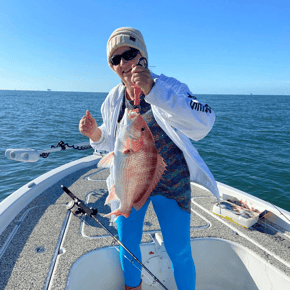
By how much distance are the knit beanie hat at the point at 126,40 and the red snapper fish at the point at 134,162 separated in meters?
0.57

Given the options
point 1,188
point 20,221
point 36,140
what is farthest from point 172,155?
point 36,140

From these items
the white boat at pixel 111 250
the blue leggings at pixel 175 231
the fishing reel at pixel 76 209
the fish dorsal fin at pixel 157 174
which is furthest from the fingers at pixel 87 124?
the fishing reel at pixel 76 209

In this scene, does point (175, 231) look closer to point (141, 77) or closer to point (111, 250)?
point (111, 250)

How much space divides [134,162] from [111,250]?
1753 millimetres

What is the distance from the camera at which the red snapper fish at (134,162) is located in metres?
1.43

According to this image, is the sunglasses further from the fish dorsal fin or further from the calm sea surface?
the calm sea surface

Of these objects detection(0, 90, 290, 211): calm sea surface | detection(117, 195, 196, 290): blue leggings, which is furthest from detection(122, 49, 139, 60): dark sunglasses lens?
detection(0, 90, 290, 211): calm sea surface

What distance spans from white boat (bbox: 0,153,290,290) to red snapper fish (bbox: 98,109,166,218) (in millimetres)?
1010

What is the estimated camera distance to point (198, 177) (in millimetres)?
1988

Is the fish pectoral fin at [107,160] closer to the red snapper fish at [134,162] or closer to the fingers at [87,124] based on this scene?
the red snapper fish at [134,162]

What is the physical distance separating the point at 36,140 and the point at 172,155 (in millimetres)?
14623

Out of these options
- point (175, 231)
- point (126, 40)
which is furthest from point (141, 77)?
point (175, 231)

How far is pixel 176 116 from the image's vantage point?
5.07ft

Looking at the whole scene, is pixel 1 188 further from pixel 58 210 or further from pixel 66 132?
pixel 66 132
